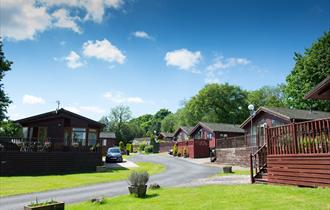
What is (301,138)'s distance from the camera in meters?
13.5

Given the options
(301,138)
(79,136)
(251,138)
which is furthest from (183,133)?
(301,138)

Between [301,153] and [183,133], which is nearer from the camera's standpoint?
[301,153]

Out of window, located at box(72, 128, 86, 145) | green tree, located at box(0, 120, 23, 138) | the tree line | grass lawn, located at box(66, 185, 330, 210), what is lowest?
grass lawn, located at box(66, 185, 330, 210)

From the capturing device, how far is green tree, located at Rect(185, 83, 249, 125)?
74438mm

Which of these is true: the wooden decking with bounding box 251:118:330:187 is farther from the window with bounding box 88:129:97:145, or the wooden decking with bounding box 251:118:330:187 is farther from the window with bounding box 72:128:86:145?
the window with bounding box 88:129:97:145

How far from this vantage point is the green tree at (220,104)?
74438mm

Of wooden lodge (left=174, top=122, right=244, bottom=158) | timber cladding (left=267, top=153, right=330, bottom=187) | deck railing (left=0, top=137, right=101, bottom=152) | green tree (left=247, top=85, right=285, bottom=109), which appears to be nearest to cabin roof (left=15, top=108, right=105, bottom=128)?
deck railing (left=0, top=137, right=101, bottom=152)

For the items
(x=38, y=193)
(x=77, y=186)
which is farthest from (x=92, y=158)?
(x=38, y=193)

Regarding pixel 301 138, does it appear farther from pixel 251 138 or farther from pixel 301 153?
pixel 251 138

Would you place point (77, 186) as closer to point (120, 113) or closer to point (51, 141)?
point (51, 141)

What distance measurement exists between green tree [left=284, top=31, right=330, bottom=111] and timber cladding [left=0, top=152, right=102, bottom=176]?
988 inches

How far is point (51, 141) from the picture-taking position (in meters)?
29.9

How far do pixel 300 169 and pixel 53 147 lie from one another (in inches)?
892

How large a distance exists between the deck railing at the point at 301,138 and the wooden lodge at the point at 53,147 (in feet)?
64.3
